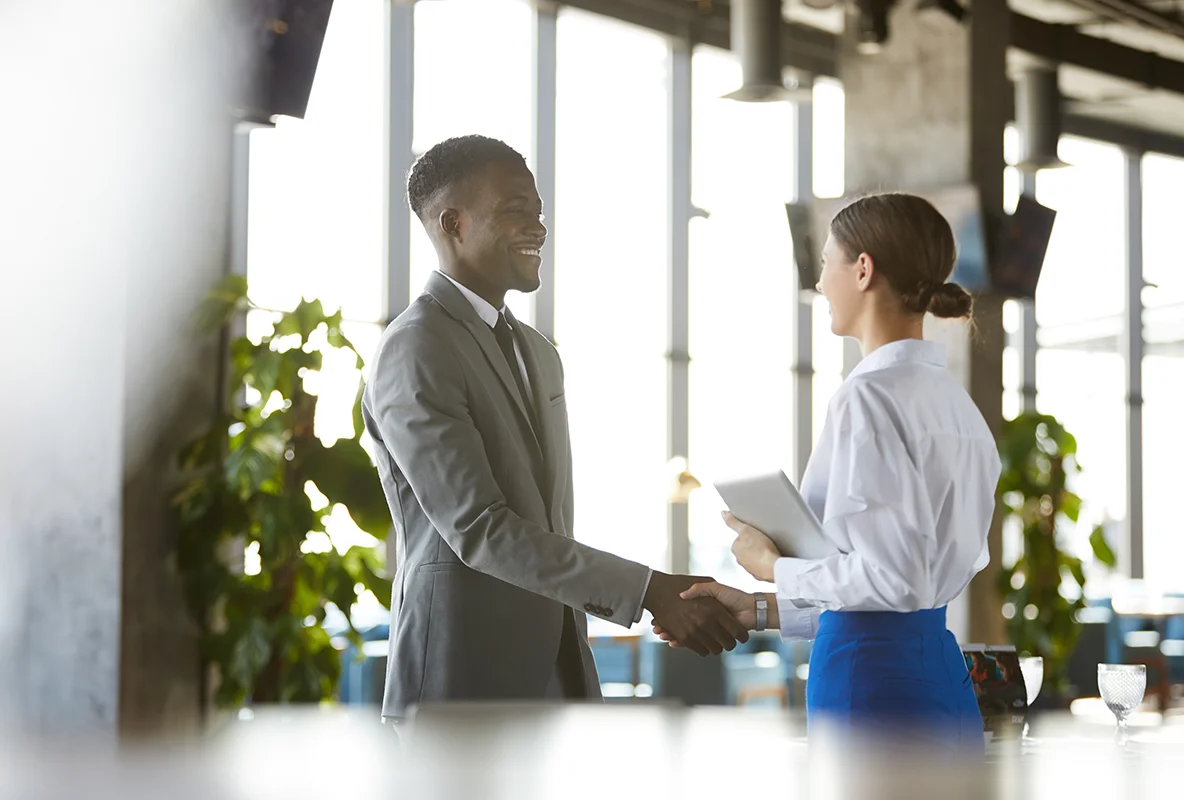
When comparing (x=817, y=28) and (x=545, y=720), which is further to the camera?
(x=817, y=28)

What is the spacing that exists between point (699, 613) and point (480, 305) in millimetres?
582

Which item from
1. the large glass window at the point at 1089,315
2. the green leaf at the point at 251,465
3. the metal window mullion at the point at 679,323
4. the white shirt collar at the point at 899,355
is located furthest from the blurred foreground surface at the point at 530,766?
the large glass window at the point at 1089,315

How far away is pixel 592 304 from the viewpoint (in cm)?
897

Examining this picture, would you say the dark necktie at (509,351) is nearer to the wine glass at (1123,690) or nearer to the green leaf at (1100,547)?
the wine glass at (1123,690)

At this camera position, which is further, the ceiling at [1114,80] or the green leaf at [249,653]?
the ceiling at [1114,80]

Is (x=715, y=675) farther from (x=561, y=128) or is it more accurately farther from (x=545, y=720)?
(x=545, y=720)

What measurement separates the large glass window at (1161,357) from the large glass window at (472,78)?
19.7ft

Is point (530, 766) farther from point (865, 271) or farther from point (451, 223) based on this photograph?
point (451, 223)

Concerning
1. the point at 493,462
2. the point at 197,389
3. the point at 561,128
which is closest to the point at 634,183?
the point at 561,128

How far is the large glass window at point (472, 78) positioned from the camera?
8328 millimetres

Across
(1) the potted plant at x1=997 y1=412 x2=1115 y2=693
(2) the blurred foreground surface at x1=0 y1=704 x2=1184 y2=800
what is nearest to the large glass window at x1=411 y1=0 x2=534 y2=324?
(1) the potted plant at x1=997 y1=412 x2=1115 y2=693

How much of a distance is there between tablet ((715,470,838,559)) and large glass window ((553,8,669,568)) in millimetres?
6609

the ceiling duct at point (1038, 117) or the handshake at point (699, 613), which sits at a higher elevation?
the ceiling duct at point (1038, 117)

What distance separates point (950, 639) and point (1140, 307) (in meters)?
11.1
